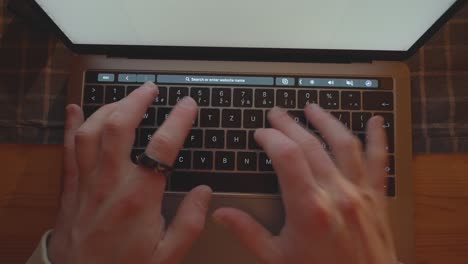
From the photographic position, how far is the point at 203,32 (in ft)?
1.96

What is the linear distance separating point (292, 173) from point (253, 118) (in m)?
0.13

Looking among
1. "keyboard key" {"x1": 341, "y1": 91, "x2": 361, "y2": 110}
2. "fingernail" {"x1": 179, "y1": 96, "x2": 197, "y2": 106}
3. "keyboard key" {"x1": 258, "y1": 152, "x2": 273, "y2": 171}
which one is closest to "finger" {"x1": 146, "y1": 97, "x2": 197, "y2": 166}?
"fingernail" {"x1": 179, "y1": 96, "x2": 197, "y2": 106}

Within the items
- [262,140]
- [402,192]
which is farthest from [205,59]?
[402,192]

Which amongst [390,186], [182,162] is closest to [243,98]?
[182,162]

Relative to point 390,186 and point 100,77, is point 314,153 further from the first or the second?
point 100,77

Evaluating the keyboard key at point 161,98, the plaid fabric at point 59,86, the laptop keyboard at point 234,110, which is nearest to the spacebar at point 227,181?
the laptop keyboard at point 234,110

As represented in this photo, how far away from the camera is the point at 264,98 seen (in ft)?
1.95

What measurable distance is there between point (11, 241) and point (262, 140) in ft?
1.33

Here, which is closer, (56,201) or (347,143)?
(347,143)

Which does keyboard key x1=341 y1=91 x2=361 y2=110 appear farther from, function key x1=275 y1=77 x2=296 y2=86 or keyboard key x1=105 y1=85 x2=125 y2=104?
keyboard key x1=105 y1=85 x2=125 y2=104

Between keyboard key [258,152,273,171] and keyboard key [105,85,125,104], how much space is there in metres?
0.21

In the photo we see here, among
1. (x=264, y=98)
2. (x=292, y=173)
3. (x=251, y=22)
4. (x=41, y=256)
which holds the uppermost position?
(x=251, y=22)

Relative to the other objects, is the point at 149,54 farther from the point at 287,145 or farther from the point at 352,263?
the point at 352,263

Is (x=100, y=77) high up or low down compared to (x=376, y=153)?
up
